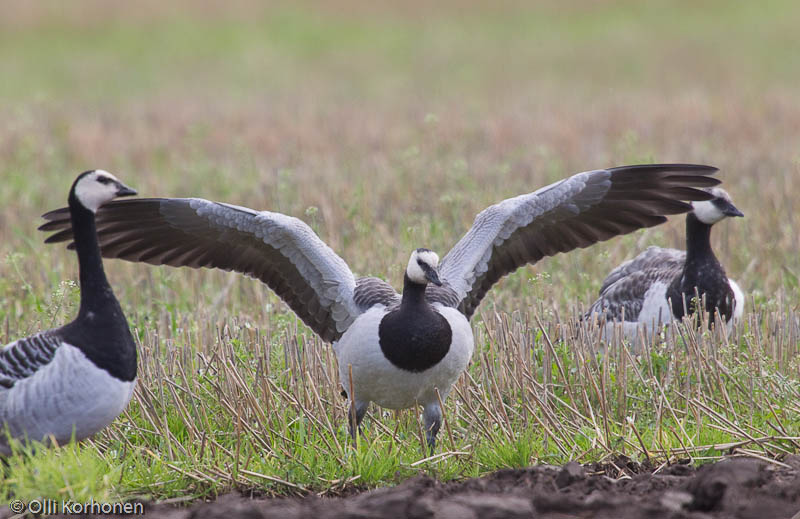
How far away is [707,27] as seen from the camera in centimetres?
3269

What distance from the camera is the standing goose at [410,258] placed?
6371mm

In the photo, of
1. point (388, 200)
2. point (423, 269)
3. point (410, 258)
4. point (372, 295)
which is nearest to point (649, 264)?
point (372, 295)

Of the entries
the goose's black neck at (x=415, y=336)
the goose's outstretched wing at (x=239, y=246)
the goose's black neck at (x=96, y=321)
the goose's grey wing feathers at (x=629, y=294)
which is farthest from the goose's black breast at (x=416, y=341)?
the goose's grey wing feathers at (x=629, y=294)

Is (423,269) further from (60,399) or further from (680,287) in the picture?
(680,287)

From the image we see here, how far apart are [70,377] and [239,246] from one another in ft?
6.93

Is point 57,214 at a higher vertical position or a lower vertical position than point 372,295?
higher

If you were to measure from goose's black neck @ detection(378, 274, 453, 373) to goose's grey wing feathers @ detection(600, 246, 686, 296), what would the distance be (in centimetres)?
326

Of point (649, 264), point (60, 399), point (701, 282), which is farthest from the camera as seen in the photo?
point (649, 264)

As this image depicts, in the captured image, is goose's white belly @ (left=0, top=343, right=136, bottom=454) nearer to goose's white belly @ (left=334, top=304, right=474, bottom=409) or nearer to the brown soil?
the brown soil

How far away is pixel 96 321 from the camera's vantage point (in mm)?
5648

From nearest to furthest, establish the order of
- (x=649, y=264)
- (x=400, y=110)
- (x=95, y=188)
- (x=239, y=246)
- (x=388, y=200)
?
1. (x=95, y=188)
2. (x=239, y=246)
3. (x=649, y=264)
4. (x=388, y=200)
5. (x=400, y=110)

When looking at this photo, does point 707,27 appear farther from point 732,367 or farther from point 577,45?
point 732,367

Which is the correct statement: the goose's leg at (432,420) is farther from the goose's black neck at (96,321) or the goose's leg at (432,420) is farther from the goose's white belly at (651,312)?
the goose's white belly at (651,312)

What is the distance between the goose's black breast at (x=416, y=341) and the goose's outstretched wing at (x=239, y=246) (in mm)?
803
